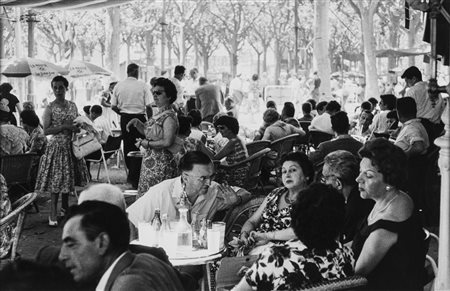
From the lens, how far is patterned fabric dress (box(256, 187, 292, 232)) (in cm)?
465

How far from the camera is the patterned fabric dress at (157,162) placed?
6.39 metres

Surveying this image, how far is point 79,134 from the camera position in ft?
25.8

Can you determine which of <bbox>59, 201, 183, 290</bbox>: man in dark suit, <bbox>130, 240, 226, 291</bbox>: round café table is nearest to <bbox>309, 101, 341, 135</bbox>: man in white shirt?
<bbox>130, 240, 226, 291</bbox>: round café table

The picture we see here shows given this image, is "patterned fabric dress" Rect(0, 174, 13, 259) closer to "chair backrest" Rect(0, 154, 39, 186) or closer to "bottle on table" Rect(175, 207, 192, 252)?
"bottle on table" Rect(175, 207, 192, 252)

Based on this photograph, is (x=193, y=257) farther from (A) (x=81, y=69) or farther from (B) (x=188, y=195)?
(A) (x=81, y=69)

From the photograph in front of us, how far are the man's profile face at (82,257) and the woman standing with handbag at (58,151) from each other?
5234 millimetres

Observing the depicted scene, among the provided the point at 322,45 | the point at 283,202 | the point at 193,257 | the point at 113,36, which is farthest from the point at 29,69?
the point at 113,36

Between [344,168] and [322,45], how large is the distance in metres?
14.0

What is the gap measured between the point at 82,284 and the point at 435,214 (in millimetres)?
5987

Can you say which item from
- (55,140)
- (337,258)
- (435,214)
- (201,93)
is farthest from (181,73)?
(337,258)

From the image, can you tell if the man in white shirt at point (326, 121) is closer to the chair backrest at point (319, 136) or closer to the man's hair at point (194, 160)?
the chair backrest at point (319, 136)

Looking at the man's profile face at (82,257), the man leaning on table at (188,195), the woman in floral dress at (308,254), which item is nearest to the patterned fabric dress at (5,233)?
the man leaning on table at (188,195)

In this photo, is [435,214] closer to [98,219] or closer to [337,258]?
[337,258]

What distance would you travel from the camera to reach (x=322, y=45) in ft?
60.1
